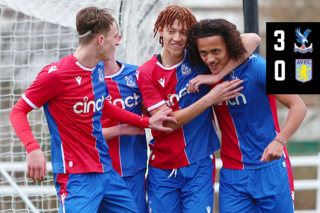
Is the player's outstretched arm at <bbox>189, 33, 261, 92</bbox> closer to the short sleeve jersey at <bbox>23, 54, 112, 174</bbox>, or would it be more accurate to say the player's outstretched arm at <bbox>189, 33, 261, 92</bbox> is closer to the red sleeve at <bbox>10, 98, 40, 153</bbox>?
the short sleeve jersey at <bbox>23, 54, 112, 174</bbox>

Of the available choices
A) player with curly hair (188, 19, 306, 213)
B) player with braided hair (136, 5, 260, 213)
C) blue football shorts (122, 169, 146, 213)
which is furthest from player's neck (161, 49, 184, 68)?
blue football shorts (122, 169, 146, 213)

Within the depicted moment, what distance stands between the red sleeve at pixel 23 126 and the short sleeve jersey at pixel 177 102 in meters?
0.76

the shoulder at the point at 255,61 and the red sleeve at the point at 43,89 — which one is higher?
the shoulder at the point at 255,61

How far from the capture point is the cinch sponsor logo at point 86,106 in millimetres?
2045

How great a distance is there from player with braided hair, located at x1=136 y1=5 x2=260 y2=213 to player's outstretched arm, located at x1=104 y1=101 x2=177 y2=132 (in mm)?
50

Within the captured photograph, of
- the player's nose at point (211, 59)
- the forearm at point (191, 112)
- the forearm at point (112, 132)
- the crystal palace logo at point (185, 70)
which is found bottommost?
the forearm at point (112, 132)

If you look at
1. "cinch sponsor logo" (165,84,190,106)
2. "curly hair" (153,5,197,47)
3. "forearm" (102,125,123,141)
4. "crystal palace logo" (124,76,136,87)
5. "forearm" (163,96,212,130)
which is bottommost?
"forearm" (102,125,123,141)

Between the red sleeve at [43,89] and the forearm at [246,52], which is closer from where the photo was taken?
the red sleeve at [43,89]

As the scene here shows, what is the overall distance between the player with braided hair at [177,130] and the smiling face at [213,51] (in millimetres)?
159

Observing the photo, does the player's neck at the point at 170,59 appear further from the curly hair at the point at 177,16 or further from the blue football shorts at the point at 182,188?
the blue football shorts at the point at 182,188

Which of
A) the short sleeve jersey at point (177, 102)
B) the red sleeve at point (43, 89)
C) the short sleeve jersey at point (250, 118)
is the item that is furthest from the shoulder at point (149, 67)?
the red sleeve at point (43, 89)
